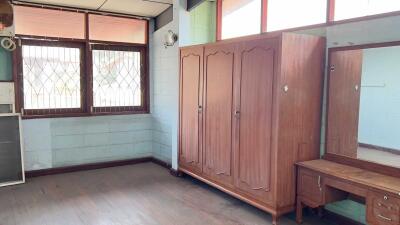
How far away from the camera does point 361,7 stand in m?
2.84

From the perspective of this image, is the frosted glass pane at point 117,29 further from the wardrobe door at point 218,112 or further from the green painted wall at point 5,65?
the wardrobe door at point 218,112

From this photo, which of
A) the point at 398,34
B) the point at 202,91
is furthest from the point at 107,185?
the point at 398,34

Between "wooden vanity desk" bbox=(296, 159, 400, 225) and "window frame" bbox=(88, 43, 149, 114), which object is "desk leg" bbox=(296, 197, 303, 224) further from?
"window frame" bbox=(88, 43, 149, 114)

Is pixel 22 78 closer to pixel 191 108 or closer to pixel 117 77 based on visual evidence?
pixel 117 77

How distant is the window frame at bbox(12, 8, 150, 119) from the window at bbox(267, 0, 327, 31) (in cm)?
248

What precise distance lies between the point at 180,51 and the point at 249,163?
6.49ft

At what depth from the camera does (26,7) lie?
4484 millimetres

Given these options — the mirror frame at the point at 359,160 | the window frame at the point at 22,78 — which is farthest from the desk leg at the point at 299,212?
the window frame at the point at 22,78

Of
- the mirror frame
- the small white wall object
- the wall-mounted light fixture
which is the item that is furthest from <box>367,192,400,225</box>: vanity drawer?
the small white wall object

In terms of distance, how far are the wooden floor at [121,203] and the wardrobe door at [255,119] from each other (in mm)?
380

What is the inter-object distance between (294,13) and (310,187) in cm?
186

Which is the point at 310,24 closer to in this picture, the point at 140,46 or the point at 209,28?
the point at 209,28

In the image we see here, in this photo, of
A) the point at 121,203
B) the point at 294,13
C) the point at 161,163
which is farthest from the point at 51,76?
the point at 294,13

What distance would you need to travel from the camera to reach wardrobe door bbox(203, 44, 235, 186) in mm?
3624
